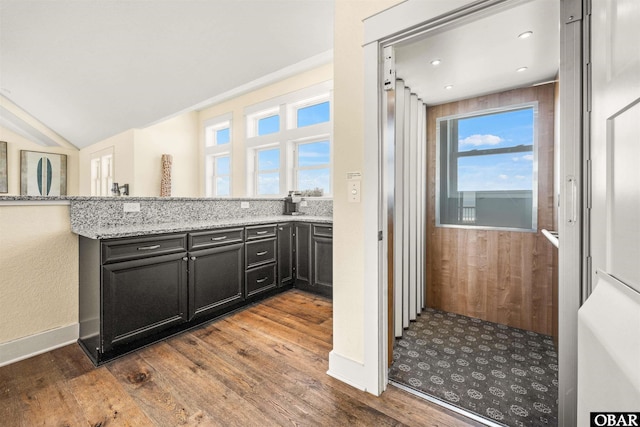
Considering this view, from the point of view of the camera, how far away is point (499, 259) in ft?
8.66

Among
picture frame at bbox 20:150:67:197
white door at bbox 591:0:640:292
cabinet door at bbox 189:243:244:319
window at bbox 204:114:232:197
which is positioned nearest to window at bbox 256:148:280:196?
window at bbox 204:114:232:197

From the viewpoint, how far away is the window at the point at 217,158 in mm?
6395

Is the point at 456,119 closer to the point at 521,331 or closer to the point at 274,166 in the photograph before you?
the point at 521,331

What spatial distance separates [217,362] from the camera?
1998mm

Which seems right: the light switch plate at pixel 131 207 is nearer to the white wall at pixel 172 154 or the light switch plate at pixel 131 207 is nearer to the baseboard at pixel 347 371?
the baseboard at pixel 347 371

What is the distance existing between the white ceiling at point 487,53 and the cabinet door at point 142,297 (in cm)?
236

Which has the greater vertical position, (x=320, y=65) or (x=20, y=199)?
(x=320, y=65)

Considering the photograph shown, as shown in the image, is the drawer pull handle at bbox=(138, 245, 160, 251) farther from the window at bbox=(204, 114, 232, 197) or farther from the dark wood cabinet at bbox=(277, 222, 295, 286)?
the window at bbox=(204, 114, 232, 197)

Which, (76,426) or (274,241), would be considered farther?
(274,241)

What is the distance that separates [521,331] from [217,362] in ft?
8.39

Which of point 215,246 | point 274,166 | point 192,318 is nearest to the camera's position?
point 192,318

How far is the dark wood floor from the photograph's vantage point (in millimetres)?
1481

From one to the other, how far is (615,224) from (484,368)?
1707 millimetres

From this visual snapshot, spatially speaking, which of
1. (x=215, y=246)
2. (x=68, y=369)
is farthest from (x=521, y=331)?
(x=68, y=369)
